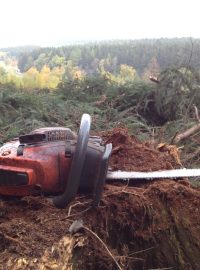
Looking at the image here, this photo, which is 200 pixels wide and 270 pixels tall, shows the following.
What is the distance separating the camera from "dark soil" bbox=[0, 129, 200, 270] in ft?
6.33

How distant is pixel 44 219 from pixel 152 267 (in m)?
0.81

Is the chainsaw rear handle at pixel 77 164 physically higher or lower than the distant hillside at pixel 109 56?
higher

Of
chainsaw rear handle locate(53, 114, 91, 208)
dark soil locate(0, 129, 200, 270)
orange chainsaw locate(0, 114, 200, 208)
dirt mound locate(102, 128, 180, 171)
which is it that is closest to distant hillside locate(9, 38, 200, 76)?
dirt mound locate(102, 128, 180, 171)

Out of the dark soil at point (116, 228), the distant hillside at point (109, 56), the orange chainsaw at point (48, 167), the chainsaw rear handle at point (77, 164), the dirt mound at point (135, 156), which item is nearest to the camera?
the dark soil at point (116, 228)

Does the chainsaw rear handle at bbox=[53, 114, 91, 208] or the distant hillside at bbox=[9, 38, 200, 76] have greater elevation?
the chainsaw rear handle at bbox=[53, 114, 91, 208]

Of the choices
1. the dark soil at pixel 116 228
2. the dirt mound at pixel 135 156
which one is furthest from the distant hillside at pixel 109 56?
the dark soil at pixel 116 228

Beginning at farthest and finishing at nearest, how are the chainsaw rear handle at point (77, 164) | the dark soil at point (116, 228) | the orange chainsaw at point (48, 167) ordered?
the orange chainsaw at point (48, 167) < the chainsaw rear handle at point (77, 164) < the dark soil at point (116, 228)

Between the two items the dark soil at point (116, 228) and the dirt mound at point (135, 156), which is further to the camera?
the dirt mound at point (135, 156)

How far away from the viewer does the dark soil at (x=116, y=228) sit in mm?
1931

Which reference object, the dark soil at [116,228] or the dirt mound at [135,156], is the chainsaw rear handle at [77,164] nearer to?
the dark soil at [116,228]

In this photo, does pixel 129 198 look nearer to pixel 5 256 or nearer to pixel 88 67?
pixel 5 256

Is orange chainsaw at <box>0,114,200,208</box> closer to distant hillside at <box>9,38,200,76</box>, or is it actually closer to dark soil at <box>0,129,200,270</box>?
dark soil at <box>0,129,200,270</box>

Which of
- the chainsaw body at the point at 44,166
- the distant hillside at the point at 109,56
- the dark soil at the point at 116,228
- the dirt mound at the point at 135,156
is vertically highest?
the chainsaw body at the point at 44,166

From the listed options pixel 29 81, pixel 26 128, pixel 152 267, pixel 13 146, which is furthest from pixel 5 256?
pixel 29 81
